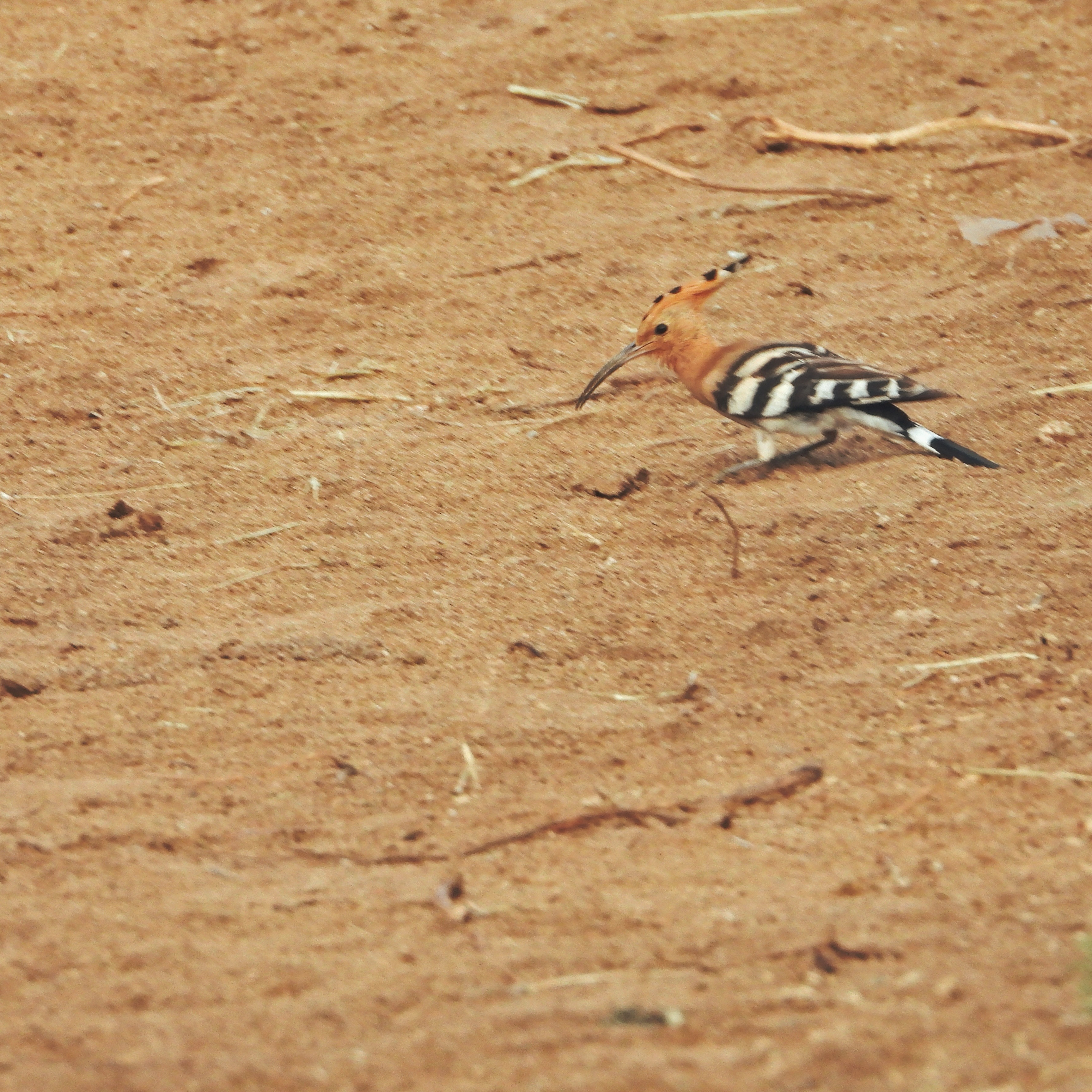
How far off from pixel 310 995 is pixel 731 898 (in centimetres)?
85

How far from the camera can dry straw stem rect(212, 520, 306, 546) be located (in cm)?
460

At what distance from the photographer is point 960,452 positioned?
480 centimetres

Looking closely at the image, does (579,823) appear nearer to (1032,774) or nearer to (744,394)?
(1032,774)

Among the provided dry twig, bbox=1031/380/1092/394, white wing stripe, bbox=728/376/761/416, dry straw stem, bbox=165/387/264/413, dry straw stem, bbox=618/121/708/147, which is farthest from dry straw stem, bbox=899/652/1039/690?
dry straw stem, bbox=618/121/708/147

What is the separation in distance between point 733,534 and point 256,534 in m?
Answer: 1.45

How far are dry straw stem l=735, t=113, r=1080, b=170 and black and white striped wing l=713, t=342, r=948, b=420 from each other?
79.6 inches

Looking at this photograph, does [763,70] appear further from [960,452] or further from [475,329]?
[960,452]

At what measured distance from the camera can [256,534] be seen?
463 centimetres

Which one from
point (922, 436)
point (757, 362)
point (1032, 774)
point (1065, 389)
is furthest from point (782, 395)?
point (1032, 774)

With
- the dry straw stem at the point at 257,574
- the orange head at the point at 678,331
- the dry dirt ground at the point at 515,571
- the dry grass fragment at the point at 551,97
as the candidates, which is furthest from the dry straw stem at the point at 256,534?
the dry grass fragment at the point at 551,97

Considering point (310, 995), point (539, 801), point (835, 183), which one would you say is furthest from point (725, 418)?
point (310, 995)

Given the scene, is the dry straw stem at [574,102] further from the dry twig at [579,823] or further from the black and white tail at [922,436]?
the dry twig at [579,823]

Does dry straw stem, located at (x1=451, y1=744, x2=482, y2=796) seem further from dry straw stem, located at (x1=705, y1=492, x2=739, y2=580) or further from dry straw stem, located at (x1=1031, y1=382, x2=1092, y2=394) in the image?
dry straw stem, located at (x1=1031, y1=382, x2=1092, y2=394)

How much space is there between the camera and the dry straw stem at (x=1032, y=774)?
3377 mm
